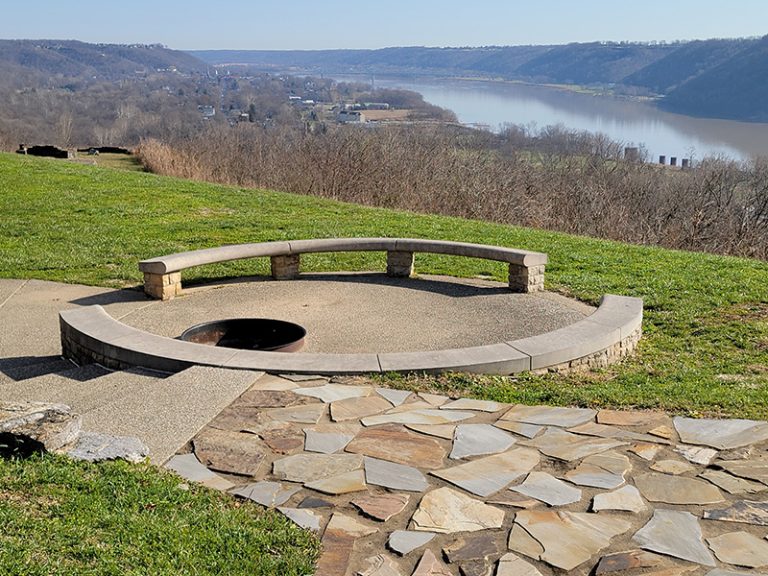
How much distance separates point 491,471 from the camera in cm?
412

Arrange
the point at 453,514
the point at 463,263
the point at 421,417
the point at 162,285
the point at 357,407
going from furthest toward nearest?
the point at 463,263, the point at 162,285, the point at 357,407, the point at 421,417, the point at 453,514

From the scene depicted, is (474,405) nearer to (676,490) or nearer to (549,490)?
(549,490)

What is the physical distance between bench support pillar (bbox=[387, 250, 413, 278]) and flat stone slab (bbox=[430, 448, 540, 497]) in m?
4.87

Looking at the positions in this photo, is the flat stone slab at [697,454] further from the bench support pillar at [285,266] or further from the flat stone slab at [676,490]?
the bench support pillar at [285,266]

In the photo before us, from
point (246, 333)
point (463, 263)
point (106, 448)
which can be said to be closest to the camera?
point (106, 448)

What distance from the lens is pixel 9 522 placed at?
3.16m

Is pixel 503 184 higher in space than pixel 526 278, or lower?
lower

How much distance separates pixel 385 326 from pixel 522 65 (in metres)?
197

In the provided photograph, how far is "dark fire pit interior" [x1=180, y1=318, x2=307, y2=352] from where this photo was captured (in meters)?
6.73

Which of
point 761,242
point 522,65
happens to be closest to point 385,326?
point 761,242

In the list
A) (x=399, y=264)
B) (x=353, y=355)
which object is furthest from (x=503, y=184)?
(x=353, y=355)

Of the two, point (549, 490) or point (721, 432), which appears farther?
point (721, 432)

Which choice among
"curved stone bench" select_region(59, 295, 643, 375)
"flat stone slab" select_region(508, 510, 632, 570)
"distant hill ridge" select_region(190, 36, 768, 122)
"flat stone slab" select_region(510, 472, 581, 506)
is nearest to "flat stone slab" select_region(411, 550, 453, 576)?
"flat stone slab" select_region(508, 510, 632, 570)

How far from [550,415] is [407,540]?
175 cm
